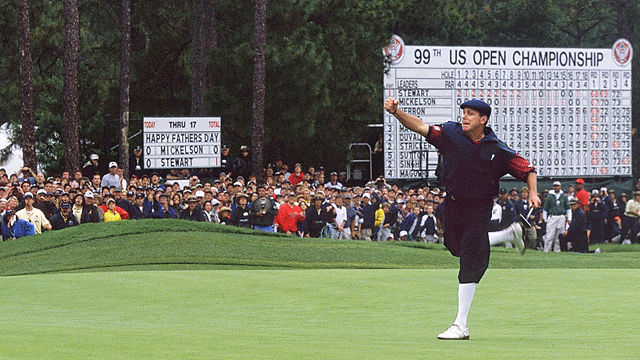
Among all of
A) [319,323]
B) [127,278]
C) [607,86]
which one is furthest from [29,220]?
[607,86]

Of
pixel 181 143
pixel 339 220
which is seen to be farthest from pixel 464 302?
pixel 181 143

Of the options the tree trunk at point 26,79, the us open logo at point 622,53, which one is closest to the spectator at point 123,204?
the tree trunk at point 26,79

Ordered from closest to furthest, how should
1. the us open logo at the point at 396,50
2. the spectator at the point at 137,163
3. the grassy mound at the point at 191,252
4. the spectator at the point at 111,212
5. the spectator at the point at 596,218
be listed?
the grassy mound at the point at 191,252, the spectator at the point at 111,212, the spectator at the point at 137,163, the spectator at the point at 596,218, the us open logo at the point at 396,50

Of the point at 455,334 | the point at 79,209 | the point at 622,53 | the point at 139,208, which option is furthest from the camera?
the point at 622,53

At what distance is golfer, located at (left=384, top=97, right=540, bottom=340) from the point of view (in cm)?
755

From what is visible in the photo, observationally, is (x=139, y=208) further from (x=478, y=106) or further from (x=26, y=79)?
(x=478, y=106)

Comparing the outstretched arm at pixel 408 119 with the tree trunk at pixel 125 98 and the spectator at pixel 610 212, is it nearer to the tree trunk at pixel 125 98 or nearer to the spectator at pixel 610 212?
the tree trunk at pixel 125 98

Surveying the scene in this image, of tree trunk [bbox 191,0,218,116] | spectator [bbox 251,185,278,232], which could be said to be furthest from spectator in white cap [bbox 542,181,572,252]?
tree trunk [bbox 191,0,218,116]

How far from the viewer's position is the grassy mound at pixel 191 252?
16672 millimetres

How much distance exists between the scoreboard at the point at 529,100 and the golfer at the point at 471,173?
67.8 ft

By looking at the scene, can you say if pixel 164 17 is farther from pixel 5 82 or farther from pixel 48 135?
pixel 5 82

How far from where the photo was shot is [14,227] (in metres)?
18.3

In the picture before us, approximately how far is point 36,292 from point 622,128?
76.9ft

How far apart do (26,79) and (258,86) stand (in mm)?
6292
